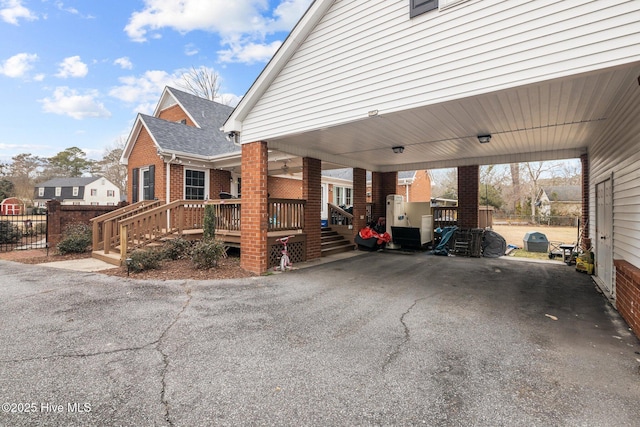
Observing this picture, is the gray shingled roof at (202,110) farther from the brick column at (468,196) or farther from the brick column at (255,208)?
the brick column at (468,196)

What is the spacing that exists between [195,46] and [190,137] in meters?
13.7

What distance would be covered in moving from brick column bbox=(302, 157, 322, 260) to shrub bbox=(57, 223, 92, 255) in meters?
7.45

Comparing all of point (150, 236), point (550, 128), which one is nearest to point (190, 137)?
point (150, 236)

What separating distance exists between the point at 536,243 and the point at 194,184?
45.2 feet

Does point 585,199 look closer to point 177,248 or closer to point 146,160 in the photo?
point 177,248

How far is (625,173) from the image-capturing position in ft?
14.9

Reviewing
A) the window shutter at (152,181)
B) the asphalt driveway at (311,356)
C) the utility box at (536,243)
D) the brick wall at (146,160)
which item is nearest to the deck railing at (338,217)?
the asphalt driveway at (311,356)

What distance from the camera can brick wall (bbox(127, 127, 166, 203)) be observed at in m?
11.2

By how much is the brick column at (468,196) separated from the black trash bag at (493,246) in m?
0.62

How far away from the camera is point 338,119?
570 cm

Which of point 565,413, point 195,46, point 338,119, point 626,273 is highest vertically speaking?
point 195,46

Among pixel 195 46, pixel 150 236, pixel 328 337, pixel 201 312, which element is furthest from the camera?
pixel 195 46

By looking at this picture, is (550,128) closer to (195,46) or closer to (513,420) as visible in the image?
(513,420)

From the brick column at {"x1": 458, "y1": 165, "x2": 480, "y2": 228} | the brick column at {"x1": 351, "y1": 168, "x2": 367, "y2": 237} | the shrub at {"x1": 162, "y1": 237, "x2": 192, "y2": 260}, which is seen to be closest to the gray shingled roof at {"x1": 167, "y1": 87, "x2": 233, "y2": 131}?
the brick column at {"x1": 351, "y1": 168, "x2": 367, "y2": 237}
